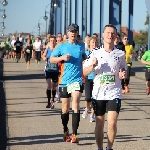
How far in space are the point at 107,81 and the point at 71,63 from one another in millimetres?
1768

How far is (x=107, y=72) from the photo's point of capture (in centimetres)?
795

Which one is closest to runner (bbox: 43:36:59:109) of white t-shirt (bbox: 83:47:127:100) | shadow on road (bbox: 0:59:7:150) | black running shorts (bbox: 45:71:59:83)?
black running shorts (bbox: 45:71:59:83)

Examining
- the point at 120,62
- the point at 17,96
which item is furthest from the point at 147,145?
the point at 17,96

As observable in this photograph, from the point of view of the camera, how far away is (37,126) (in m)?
11.2

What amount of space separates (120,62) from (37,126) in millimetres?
3559

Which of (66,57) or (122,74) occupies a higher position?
(66,57)

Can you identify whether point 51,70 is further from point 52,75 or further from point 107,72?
point 107,72

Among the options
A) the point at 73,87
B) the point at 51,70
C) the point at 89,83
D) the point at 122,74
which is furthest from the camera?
the point at 51,70

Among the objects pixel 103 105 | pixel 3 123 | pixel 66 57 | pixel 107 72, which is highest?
pixel 66 57

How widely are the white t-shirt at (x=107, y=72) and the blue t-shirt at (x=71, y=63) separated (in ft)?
5.28

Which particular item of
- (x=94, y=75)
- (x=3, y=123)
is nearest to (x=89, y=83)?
(x=3, y=123)

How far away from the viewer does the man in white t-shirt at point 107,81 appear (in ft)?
25.8

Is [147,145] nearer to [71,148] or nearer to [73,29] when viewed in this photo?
[71,148]

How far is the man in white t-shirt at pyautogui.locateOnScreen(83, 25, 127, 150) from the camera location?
7859mm
